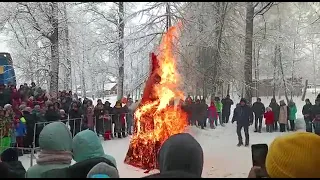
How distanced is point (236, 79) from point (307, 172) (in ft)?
63.2

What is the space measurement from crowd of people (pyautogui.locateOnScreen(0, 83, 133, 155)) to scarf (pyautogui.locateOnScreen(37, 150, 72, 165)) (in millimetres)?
6727

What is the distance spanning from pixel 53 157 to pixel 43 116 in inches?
347

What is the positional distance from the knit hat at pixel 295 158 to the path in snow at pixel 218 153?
6438 mm

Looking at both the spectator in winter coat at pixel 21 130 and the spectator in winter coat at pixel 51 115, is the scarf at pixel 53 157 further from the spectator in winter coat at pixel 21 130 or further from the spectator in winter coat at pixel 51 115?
the spectator in winter coat at pixel 51 115

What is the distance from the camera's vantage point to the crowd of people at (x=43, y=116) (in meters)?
10.4

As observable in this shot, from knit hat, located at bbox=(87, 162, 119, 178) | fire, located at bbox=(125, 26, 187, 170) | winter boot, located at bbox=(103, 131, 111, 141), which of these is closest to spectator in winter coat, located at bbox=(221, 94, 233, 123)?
winter boot, located at bbox=(103, 131, 111, 141)

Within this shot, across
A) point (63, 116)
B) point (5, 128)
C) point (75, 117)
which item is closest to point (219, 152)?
point (75, 117)

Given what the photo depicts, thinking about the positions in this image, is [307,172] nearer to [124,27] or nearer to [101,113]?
[101,113]

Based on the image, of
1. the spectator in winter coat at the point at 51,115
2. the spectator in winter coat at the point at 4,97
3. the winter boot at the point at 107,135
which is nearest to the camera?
the spectator in winter coat at the point at 51,115

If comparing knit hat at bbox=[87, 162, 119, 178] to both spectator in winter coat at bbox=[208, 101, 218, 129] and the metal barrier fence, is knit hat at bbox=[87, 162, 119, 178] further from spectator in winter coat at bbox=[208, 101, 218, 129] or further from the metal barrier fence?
spectator in winter coat at bbox=[208, 101, 218, 129]

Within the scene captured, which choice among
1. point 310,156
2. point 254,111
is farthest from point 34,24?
point 310,156

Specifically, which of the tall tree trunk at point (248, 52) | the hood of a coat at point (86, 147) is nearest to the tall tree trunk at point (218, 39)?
the tall tree trunk at point (248, 52)

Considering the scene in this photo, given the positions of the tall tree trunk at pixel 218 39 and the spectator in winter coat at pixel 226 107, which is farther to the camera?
the tall tree trunk at pixel 218 39

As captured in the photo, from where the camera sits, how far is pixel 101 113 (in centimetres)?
1385
